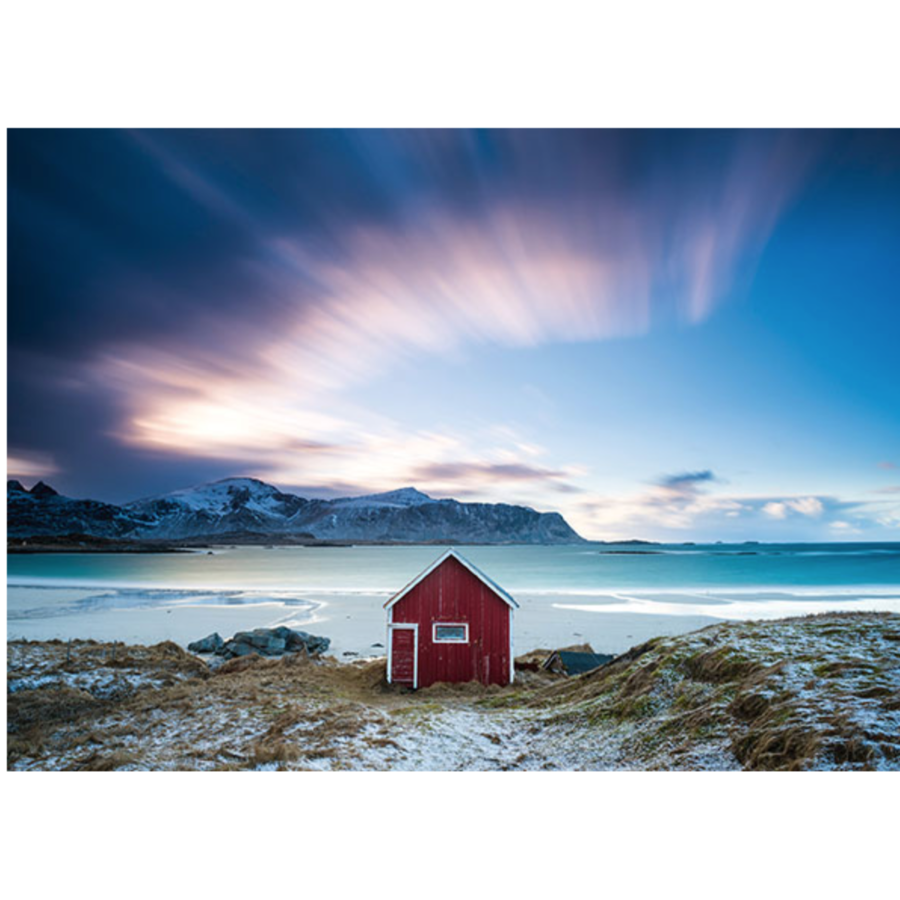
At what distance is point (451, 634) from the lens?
890cm

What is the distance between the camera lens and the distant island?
5.71m

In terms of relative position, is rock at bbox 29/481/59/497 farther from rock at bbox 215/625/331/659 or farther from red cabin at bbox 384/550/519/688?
rock at bbox 215/625/331/659

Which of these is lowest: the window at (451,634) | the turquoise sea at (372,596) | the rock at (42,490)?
the turquoise sea at (372,596)

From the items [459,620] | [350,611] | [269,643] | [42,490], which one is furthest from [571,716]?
[350,611]

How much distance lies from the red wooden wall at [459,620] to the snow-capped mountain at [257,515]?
13.4 ft

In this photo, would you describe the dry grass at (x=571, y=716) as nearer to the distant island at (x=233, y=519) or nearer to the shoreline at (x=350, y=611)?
the distant island at (x=233, y=519)

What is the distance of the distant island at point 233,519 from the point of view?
5715 millimetres

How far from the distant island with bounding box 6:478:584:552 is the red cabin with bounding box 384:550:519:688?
413 centimetres

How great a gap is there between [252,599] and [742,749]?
22.8m

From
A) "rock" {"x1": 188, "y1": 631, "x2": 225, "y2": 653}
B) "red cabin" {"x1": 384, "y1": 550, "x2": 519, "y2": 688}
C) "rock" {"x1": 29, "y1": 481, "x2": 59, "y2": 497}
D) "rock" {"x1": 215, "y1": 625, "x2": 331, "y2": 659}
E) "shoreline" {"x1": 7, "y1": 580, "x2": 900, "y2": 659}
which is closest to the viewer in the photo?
"rock" {"x1": 29, "y1": 481, "x2": 59, "y2": 497}

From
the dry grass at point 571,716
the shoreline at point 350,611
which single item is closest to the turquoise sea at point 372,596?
the shoreline at point 350,611

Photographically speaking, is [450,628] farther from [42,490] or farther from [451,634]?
[42,490]

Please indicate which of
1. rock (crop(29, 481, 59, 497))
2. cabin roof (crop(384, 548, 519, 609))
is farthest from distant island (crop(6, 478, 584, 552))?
cabin roof (crop(384, 548, 519, 609))

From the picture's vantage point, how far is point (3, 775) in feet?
10.2
